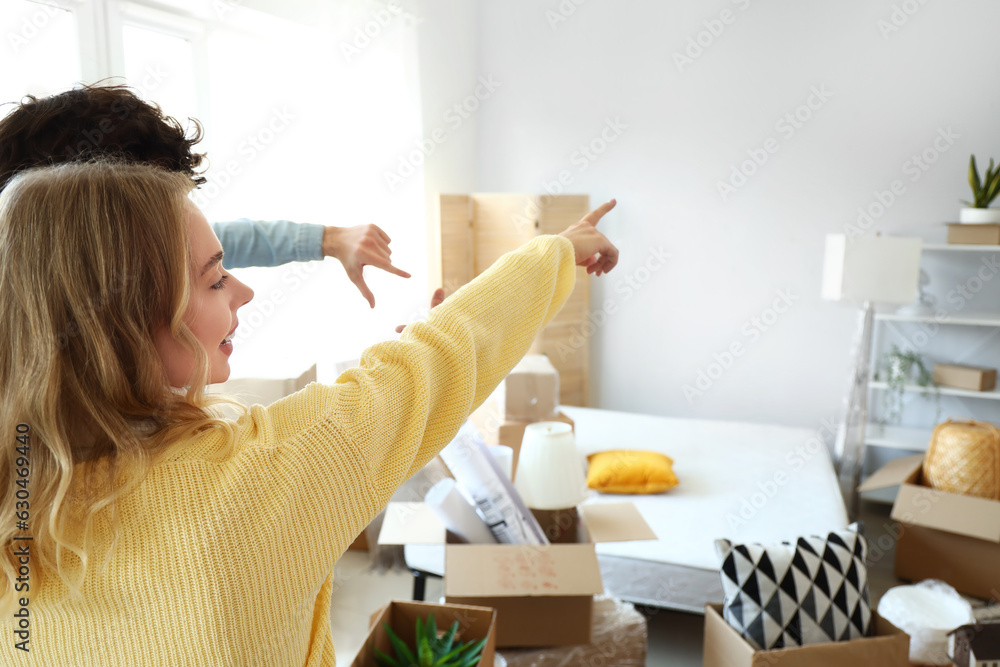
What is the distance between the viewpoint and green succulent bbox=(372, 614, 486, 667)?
1151 mm

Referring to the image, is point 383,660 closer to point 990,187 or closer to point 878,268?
point 878,268

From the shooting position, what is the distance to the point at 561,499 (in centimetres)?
139

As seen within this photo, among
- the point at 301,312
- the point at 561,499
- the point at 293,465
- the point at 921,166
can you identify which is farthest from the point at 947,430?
the point at 293,465

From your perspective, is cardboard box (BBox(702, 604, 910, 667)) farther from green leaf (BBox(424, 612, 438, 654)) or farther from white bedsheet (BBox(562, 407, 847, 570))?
white bedsheet (BBox(562, 407, 847, 570))

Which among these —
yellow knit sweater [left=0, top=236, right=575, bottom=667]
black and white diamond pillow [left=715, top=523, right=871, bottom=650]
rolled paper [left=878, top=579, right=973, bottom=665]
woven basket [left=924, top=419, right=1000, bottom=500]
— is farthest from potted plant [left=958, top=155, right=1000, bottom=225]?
yellow knit sweater [left=0, top=236, right=575, bottom=667]

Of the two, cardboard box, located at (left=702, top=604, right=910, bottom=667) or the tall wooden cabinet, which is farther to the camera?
the tall wooden cabinet

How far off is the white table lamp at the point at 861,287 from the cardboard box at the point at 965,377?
0.97 ft

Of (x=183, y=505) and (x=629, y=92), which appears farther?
(x=629, y=92)

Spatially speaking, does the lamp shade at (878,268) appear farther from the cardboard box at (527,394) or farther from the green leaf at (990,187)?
the cardboard box at (527,394)

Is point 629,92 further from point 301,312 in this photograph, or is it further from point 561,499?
point 561,499

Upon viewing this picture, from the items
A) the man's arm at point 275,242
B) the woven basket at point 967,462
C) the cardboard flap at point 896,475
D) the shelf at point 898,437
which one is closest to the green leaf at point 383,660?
the man's arm at point 275,242

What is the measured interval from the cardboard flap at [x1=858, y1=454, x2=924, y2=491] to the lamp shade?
2.09 feet

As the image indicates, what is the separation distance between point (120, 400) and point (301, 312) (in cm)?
210

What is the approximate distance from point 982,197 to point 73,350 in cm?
333
